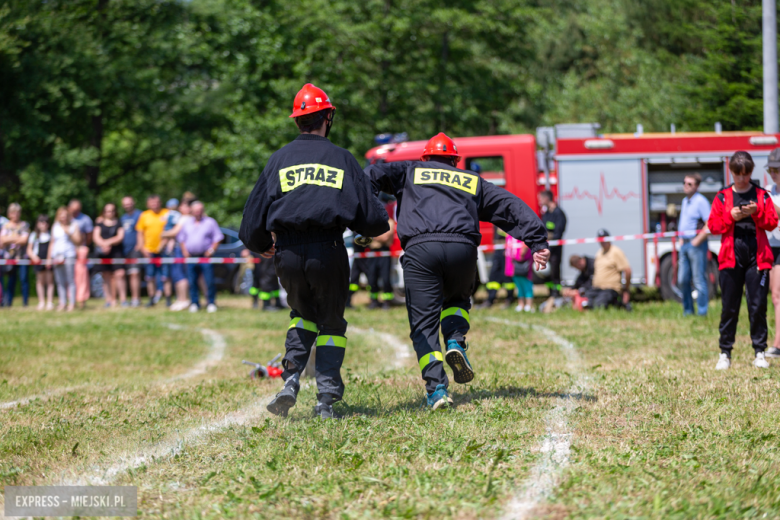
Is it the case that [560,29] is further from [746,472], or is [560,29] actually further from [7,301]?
[746,472]

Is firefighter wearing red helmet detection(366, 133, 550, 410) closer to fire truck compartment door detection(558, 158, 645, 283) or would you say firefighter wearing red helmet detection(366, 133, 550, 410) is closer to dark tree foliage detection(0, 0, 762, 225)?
fire truck compartment door detection(558, 158, 645, 283)

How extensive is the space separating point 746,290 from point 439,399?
11.2 feet

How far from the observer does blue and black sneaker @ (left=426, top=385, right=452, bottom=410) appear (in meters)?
5.55

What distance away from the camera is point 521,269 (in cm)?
1376

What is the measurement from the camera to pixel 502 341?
32.2 feet

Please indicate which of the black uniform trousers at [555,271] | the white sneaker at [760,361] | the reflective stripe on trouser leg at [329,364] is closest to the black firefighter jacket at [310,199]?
the reflective stripe on trouser leg at [329,364]

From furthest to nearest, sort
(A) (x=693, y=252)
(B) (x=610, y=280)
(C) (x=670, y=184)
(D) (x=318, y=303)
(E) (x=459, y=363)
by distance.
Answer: (C) (x=670, y=184), (B) (x=610, y=280), (A) (x=693, y=252), (E) (x=459, y=363), (D) (x=318, y=303)

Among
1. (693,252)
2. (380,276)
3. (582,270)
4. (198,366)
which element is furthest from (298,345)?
(582,270)

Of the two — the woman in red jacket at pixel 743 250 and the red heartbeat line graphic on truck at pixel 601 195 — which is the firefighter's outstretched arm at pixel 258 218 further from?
the red heartbeat line graphic on truck at pixel 601 195

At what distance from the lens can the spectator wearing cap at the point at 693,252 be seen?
463 inches

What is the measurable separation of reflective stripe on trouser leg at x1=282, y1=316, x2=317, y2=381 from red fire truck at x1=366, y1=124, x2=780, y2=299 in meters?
9.60

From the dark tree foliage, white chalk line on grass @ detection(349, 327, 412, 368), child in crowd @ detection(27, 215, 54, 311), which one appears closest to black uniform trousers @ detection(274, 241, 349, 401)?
white chalk line on grass @ detection(349, 327, 412, 368)

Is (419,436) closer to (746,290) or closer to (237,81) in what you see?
(746,290)

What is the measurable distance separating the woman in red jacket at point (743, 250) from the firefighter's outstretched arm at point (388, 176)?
A: 2964mm
